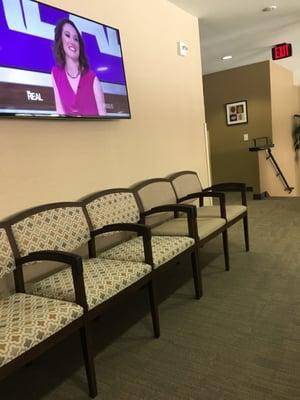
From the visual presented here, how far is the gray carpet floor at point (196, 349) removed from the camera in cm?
172

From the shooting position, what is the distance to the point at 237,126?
7.12 metres

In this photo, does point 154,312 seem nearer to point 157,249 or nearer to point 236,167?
point 157,249

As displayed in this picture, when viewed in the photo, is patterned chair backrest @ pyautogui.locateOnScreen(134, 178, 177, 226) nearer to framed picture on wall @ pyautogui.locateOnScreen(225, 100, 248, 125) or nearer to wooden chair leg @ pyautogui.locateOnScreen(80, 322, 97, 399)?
wooden chair leg @ pyautogui.locateOnScreen(80, 322, 97, 399)

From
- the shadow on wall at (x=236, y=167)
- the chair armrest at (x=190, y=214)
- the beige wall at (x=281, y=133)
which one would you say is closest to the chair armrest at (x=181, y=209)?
the chair armrest at (x=190, y=214)

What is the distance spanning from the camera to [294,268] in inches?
121

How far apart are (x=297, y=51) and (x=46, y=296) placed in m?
6.37

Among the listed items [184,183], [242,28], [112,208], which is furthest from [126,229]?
[242,28]

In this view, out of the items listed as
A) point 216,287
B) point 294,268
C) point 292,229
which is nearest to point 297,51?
point 292,229

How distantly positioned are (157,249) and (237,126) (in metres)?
5.33

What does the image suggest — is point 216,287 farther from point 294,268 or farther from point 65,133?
point 65,133

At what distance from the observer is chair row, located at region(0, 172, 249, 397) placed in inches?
61.1

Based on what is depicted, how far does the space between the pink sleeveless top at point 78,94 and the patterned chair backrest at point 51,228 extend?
27.0 inches

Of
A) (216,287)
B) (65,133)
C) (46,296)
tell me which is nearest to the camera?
(46,296)

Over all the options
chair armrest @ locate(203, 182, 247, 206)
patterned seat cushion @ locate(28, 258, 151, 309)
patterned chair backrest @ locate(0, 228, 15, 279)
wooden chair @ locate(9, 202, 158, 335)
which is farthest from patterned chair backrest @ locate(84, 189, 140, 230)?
chair armrest @ locate(203, 182, 247, 206)
